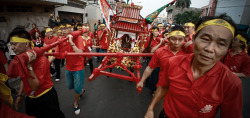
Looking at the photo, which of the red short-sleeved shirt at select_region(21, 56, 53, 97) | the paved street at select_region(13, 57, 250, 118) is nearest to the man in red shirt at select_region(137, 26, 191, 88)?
the paved street at select_region(13, 57, 250, 118)

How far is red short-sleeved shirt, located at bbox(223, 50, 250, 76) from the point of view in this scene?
96.2 inches

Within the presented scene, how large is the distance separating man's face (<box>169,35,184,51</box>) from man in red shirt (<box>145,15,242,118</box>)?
44.0 inches

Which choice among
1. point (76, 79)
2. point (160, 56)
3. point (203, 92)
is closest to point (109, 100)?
point (76, 79)

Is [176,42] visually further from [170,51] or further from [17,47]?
[17,47]

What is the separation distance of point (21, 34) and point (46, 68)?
0.58 metres

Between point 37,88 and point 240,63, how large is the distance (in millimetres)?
4015

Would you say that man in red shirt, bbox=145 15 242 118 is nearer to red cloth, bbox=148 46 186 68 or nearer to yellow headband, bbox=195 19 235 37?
yellow headband, bbox=195 19 235 37

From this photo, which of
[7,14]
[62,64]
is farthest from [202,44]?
[7,14]

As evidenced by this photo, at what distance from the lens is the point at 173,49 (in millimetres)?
2389

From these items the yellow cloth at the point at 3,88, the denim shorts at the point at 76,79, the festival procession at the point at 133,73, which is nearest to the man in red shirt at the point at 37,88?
the festival procession at the point at 133,73

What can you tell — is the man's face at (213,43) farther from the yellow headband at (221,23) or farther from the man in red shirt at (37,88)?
the man in red shirt at (37,88)

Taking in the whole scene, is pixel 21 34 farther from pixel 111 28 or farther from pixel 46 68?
pixel 111 28

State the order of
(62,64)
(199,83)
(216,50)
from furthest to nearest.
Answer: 1. (62,64)
2. (199,83)
3. (216,50)

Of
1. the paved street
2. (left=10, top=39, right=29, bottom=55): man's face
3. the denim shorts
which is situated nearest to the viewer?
(left=10, top=39, right=29, bottom=55): man's face
